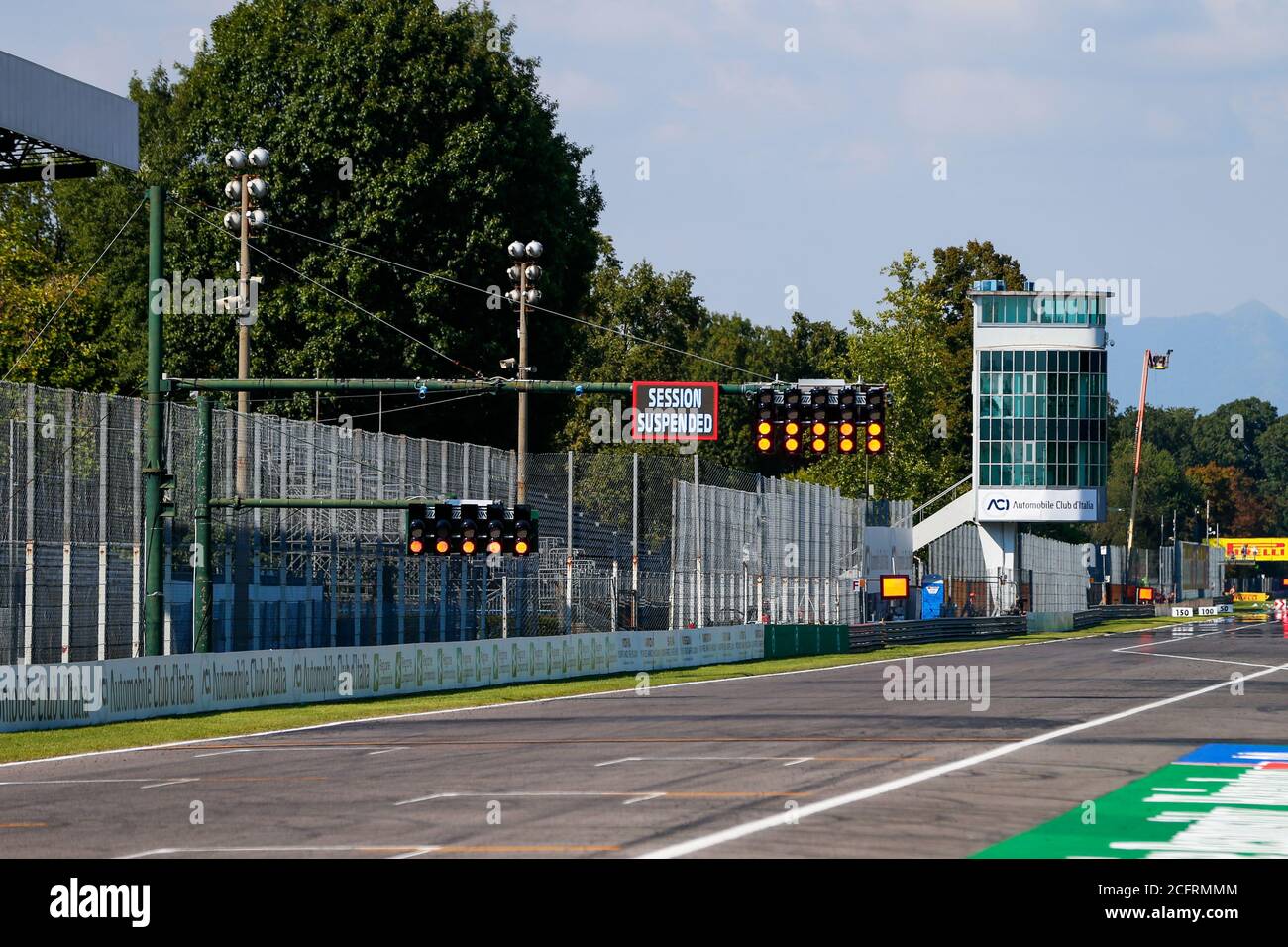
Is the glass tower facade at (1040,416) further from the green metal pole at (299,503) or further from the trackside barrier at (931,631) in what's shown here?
the green metal pole at (299,503)

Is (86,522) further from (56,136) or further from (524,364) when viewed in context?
(524,364)

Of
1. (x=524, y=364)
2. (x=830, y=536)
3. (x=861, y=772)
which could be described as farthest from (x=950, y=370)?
(x=861, y=772)

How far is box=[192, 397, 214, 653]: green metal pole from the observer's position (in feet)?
101

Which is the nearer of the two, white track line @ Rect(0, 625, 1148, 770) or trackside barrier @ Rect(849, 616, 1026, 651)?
white track line @ Rect(0, 625, 1148, 770)

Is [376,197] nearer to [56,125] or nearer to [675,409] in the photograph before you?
[56,125]

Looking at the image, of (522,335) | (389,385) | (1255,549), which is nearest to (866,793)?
(389,385)

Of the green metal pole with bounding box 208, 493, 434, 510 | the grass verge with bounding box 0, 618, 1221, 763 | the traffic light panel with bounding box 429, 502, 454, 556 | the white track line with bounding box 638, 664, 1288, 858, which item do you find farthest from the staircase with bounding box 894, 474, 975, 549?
the white track line with bounding box 638, 664, 1288, 858

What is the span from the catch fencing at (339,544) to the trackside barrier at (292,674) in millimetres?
1816

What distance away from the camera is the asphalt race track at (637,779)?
1393cm

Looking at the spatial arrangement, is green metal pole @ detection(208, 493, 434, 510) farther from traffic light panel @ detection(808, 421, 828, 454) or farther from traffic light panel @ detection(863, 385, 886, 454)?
traffic light panel @ detection(863, 385, 886, 454)

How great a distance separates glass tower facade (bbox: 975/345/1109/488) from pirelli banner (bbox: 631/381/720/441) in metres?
64.2

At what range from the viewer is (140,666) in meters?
28.6

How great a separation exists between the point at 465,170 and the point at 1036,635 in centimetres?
3289

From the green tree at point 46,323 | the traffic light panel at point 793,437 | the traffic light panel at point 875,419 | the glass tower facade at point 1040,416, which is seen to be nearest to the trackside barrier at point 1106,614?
the glass tower facade at point 1040,416
